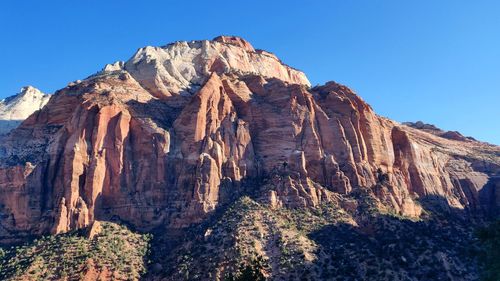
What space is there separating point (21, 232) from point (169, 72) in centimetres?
6233

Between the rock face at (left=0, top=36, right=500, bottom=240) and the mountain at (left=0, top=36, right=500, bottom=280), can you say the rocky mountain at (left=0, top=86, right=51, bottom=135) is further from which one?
the mountain at (left=0, top=36, right=500, bottom=280)

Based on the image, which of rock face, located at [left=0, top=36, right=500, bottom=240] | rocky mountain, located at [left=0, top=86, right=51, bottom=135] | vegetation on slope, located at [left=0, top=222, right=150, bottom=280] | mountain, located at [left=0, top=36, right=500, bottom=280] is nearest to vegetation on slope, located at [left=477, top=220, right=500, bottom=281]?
mountain, located at [left=0, top=36, right=500, bottom=280]

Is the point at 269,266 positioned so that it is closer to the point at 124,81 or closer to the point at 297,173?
the point at 297,173

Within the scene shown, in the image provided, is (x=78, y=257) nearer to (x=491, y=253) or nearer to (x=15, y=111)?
(x=491, y=253)

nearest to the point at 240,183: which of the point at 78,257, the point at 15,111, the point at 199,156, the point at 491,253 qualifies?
the point at 199,156

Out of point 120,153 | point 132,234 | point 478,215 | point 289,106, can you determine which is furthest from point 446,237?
point 120,153

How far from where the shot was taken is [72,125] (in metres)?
116

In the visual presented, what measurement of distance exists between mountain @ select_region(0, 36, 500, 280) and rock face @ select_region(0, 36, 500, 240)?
0.95ft

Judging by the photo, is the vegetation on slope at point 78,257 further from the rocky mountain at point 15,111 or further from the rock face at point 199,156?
the rocky mountain at point 15,111

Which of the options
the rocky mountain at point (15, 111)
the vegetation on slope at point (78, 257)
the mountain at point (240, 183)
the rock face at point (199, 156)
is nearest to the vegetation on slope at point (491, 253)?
the mountain at point (240, 183)

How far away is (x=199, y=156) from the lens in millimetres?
113875

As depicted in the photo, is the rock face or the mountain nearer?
the mountain

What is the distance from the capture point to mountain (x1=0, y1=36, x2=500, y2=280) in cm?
9388

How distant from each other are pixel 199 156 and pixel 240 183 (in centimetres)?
989
